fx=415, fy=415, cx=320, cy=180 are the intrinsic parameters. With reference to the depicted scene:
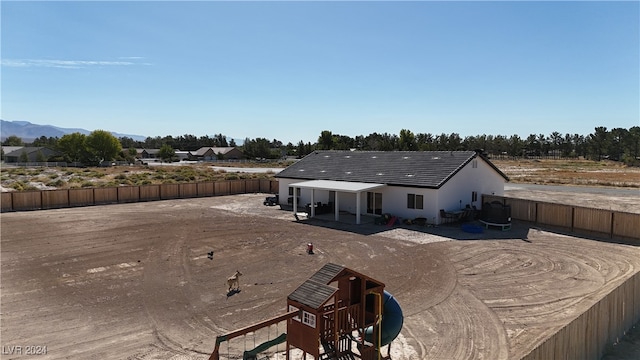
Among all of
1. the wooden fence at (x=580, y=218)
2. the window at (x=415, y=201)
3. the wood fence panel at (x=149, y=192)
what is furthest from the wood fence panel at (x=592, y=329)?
the wood fence panel at (x=149, y=192)

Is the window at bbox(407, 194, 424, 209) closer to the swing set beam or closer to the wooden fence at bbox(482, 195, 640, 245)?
the wooden fence at bbox(482, 195, 640, 245)

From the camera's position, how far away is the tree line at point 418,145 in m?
80.5

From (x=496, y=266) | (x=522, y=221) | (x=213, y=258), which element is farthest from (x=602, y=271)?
(x=213, y=258)

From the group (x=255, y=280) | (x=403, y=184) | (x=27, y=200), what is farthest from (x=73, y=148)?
(x=255, y=280)

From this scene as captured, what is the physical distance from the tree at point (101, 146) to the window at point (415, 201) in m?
72.9

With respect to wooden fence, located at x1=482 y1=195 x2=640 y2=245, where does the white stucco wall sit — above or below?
above

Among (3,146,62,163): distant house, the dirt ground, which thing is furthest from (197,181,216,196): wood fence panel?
(3,146,62,163): distant house

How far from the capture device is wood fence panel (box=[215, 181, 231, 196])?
38.9m

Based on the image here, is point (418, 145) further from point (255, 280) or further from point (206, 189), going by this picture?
point (255, 280)

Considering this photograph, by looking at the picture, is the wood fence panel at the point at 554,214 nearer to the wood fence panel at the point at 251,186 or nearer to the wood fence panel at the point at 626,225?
the wood fence panel at the point at 626,225

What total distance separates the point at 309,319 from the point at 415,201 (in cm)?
1835

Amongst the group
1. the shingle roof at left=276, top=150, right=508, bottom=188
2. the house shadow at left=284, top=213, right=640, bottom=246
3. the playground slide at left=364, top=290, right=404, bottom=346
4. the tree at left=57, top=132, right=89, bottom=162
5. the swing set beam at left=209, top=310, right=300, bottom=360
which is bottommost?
the house shadow at left=284, top=213, right=640, bottom=246

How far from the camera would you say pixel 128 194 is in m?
34.3

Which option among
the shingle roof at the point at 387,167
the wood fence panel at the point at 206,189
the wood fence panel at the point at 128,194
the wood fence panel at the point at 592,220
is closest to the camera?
the wood fence panel at the point at 592,220
